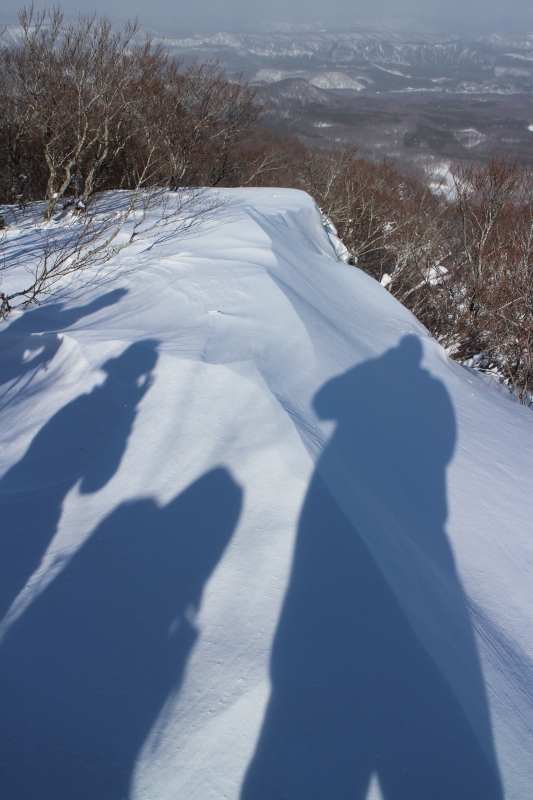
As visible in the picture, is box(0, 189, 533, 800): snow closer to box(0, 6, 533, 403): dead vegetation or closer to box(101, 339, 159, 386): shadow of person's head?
box(101, 339, 159, 386): shadow of person's head

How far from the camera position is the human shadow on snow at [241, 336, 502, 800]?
75.4 inches

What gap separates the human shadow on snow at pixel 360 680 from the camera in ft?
6.29

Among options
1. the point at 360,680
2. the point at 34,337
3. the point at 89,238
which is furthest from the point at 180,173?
the point at 360,680

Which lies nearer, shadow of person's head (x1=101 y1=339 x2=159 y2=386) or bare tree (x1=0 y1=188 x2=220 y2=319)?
shadow of person's head (x1=101 y1=339 x2=159 y2=386)

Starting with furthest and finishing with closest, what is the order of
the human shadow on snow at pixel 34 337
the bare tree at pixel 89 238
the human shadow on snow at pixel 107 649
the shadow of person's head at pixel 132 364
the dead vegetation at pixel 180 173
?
the dead vegetation at pixel 180 173 → the bare tree at pixel 89 238 → the human shadow on snow at pixel 34 337 → the shadow of person's head at pixel 132 364 → the human shadow on snow at pixel 107 649

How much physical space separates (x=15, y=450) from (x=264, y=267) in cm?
450

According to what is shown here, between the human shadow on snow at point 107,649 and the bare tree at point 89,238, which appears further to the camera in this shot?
the bare tree at point 89,238

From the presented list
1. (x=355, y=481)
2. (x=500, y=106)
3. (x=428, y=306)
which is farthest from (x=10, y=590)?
(x=500, y=106)

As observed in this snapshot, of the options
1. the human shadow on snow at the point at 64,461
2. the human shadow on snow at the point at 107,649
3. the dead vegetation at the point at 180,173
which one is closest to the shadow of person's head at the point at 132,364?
the human shadow on snow at the point at 64,461

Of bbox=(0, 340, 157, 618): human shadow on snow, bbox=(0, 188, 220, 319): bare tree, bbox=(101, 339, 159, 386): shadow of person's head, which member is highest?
bbox=(0, 188, 220, 319): bare tree

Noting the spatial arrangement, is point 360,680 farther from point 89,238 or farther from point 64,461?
point 89,238

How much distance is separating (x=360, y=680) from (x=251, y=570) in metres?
0.79

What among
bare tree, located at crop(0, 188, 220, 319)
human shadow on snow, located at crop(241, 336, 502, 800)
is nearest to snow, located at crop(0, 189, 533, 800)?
human shadow on snow, located at crop(241, 336, 502, 800)

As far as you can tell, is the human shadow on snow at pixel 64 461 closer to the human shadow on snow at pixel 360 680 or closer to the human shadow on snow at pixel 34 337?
the human shadow on snow at pixel 34 337
